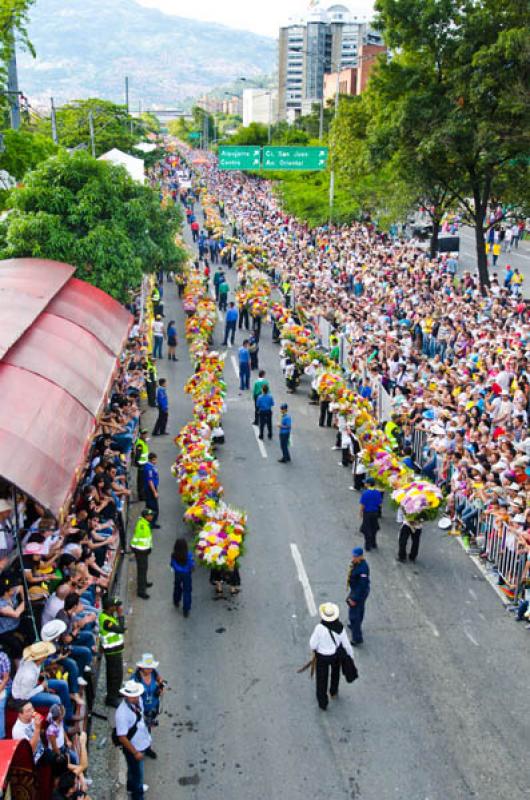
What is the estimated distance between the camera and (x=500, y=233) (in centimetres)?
4262

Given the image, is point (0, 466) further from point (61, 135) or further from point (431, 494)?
point (61, 135)

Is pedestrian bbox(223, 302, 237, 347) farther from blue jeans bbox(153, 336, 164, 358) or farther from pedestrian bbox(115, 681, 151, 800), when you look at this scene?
pedestrian bbox(115, 681, 151, 800)

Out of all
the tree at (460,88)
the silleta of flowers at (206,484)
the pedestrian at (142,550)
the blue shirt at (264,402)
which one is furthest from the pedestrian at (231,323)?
the pedestrian at (142,550)

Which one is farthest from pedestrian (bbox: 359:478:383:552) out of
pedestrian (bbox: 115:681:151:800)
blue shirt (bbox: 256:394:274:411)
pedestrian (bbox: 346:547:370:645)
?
pedestrian (bbox: 115:681:151:800)

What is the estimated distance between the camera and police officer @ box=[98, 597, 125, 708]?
886cm

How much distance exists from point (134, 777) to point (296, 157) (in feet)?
125

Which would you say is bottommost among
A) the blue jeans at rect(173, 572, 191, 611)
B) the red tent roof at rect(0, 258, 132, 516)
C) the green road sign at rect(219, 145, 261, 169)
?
the blue jeans at rect(173, 572, 191, 611)

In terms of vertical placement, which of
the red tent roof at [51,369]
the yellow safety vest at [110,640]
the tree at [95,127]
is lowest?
the yellow safety vest at [110,640]

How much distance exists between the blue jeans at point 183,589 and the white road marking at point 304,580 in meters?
1.72

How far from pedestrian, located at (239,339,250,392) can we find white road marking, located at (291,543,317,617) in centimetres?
909

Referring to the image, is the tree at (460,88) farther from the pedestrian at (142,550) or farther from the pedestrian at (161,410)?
the pedestrian at (142,550)

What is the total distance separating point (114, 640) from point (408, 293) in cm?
1937

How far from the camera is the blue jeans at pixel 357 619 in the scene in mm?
10203

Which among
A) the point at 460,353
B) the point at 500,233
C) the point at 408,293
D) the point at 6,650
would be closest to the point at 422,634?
the point at 6,650
